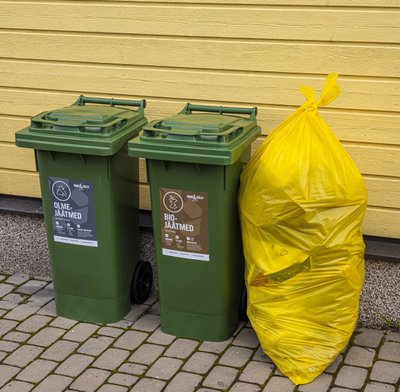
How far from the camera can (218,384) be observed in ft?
14.2

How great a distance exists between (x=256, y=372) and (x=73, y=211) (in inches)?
58.9

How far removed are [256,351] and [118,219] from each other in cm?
119

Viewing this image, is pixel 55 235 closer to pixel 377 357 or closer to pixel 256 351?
pixel 256 351

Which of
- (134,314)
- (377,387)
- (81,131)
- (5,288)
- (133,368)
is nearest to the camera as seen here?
(377,387)

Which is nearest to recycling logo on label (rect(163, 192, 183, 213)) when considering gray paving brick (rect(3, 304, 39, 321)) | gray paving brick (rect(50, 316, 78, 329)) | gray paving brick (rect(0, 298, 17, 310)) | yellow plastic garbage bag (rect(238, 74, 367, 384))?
yellow plastic garbage bag (rect(238, 74, 367, 384))

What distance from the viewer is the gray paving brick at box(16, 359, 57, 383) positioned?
441 centimetres

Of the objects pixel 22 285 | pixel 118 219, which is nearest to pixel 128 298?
pixel 118 219

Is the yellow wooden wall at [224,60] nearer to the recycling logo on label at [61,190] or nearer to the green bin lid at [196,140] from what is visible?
the green bin lid at [196,140]

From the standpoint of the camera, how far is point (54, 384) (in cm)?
434

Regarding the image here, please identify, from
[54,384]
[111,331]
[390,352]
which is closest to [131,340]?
[111,331]

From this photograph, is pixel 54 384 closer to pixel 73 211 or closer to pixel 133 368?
pixel 133 368

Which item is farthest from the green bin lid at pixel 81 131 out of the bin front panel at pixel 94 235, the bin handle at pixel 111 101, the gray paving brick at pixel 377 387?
the gray paving brick at pixel 377 387

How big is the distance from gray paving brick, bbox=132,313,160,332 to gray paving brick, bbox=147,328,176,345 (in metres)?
0.07

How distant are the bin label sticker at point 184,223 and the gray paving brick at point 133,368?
0.69 meters
